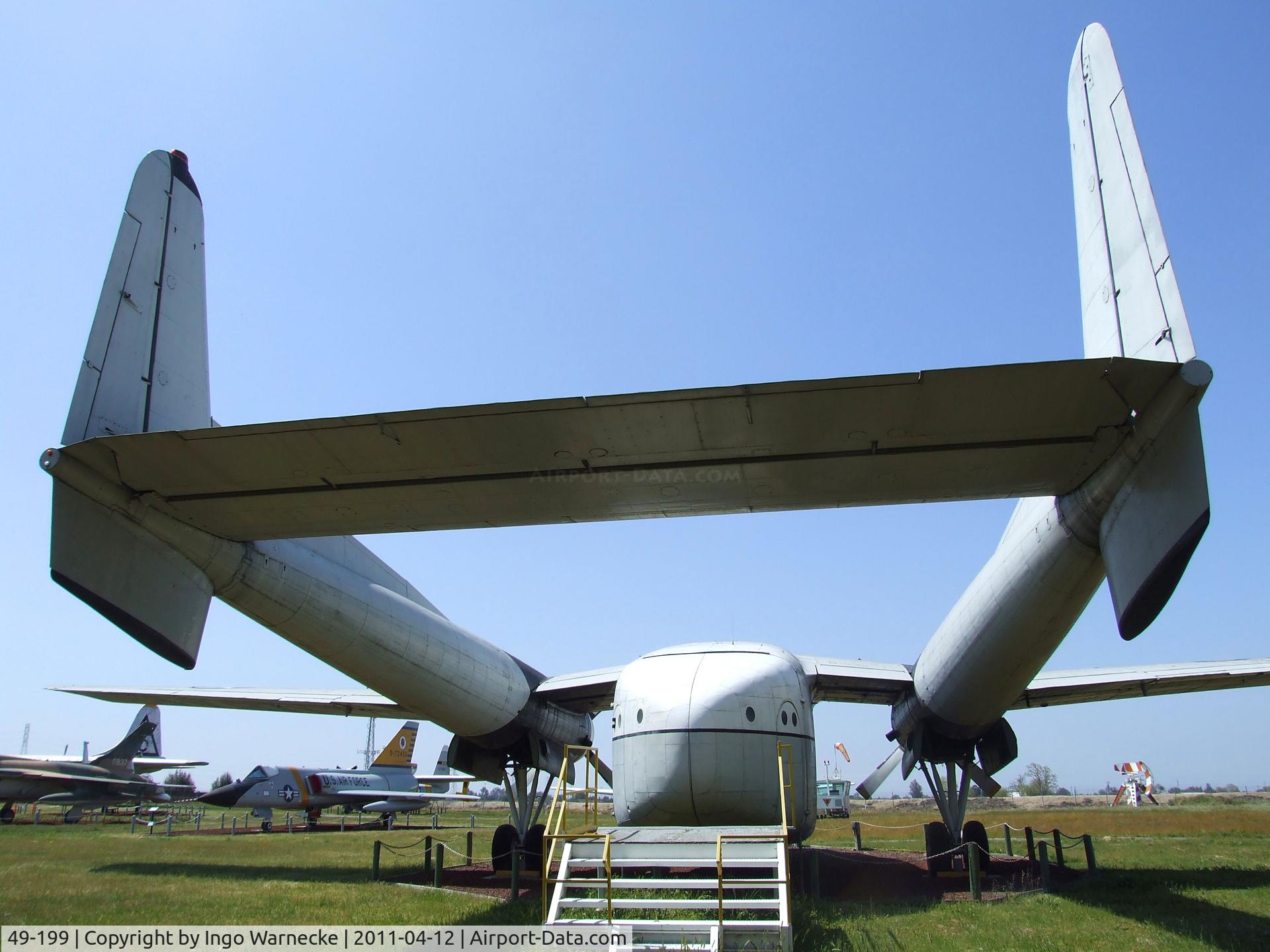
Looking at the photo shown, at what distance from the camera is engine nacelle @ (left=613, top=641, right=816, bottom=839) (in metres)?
10.4

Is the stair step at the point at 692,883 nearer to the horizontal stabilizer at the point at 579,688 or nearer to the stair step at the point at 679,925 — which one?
the stair step at the point at 679,925

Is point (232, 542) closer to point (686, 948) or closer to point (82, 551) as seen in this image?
point (82, 551)

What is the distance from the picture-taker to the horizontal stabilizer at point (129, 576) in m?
7.04

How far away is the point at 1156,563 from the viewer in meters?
6.02

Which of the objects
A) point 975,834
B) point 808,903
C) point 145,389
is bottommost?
point 808,903

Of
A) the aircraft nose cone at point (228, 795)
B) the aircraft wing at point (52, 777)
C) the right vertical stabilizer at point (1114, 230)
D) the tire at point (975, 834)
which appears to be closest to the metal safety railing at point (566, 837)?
the right vertical stabilizer at point (1114, 230)

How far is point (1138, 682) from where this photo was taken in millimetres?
14445

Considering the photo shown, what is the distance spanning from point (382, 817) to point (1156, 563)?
45.2m

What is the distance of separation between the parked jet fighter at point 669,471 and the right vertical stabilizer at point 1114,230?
0.03m

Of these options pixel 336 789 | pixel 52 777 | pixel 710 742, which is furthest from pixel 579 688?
pixel 52 777

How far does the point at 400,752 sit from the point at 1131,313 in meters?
49.9

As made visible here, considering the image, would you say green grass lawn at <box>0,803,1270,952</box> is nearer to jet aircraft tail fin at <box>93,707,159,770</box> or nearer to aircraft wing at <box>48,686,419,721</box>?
aircraft wing at <box>48,686,419,721</box>

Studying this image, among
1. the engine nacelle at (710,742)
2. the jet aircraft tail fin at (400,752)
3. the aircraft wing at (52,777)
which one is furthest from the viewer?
the jet aircraft tail fin at (400,752)
